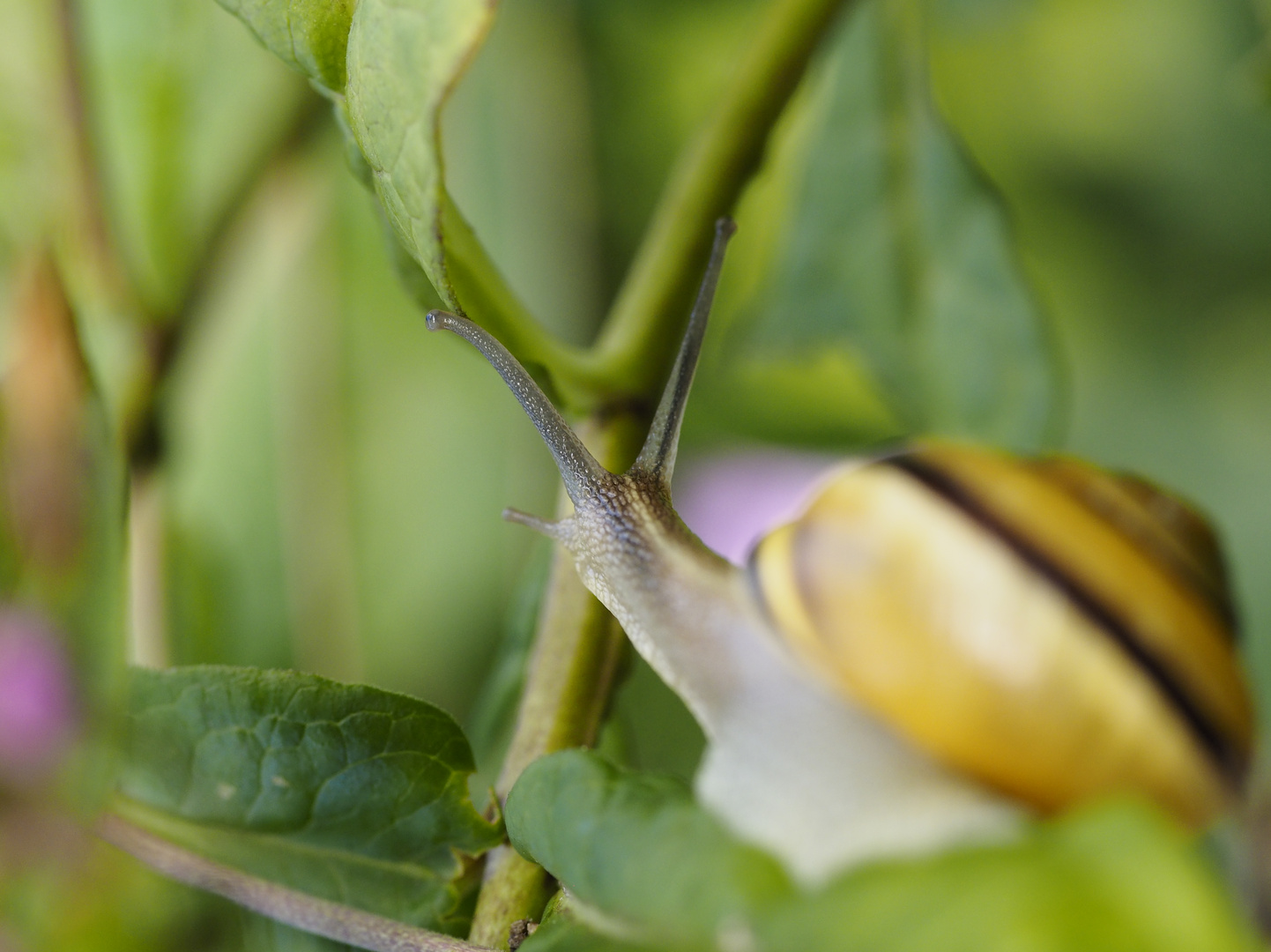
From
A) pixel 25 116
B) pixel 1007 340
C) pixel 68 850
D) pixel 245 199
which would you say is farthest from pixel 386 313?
pixel 68 850

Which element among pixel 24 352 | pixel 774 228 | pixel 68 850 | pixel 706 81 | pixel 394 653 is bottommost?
pixel 394 653

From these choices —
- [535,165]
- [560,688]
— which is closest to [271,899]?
[560,688]

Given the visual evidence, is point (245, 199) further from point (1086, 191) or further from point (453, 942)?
point (1086, 191)

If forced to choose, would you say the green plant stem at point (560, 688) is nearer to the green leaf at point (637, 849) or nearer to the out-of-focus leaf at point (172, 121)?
the green leaf at point (637, 849)

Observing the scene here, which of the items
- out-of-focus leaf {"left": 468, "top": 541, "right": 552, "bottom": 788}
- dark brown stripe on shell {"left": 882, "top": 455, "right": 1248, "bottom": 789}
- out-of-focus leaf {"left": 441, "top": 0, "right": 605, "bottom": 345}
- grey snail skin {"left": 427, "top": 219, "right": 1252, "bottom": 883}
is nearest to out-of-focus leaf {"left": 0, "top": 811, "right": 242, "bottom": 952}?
out-of-focus leaf {"left": 468, "top": 541, "right": 552, "bottom": 788}

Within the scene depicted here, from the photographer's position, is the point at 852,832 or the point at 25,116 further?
the point at 25,116

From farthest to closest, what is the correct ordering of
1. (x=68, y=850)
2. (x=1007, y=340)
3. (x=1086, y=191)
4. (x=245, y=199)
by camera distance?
(x=1086, y=191) → (x=245, y=199) → (x=1007, y=340) → (x=68, y=850)

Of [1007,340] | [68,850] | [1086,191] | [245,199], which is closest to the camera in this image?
[68,850]

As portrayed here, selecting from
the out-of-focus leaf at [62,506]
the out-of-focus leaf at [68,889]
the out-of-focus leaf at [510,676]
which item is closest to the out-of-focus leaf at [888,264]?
the out-of-focus leaf at [510,676]

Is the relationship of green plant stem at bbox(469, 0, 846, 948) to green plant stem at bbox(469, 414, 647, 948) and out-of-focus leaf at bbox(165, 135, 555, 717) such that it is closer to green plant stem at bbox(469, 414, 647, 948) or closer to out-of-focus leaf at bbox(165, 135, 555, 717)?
green plant stem at bbox(469, 414, 647, 948)
